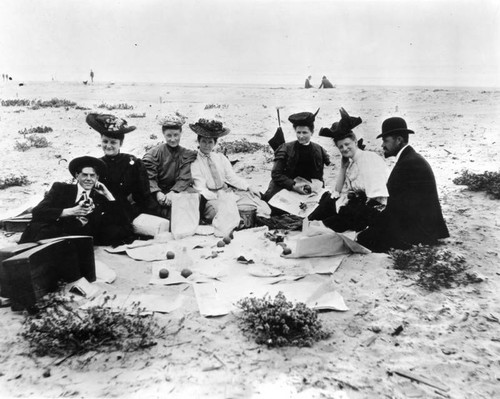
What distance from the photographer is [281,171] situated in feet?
20.7

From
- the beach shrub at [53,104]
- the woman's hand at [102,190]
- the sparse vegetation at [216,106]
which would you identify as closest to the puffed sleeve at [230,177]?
the woman's hand at [102,190]

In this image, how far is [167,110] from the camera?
15680 mm

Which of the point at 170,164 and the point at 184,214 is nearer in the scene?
the point at 184,214

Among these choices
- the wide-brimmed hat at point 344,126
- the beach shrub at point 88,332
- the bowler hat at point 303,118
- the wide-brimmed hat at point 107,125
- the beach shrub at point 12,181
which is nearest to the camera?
the beach shrub at point 88,332

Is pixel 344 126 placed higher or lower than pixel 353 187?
higher

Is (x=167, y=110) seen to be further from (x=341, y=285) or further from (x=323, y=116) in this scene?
(x=341, y=285)

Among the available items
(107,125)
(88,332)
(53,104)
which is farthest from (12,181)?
(53,104)

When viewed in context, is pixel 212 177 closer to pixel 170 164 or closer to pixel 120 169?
pixel 170 164

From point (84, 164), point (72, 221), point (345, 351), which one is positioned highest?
point (84, 164)

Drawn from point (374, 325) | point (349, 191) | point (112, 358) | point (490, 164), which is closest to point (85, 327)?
point (112, 358)

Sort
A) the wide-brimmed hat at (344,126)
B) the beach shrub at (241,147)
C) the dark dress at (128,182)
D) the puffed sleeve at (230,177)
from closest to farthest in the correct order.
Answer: the wide-brimmed hat at (344,126) < the dark dress at (128,182) < the puffed sleeve at (230,177) < the beach shrub at (241,147)

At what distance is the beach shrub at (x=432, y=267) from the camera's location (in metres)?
3.93

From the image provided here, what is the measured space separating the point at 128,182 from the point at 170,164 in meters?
0.87

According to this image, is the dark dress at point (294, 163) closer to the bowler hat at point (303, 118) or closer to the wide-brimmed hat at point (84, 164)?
the bowler hat at point (303, 118)
